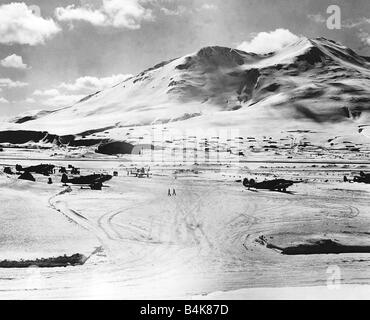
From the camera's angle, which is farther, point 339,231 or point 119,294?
point 339,231

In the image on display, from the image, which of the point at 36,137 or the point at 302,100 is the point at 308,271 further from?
the point at 302,100

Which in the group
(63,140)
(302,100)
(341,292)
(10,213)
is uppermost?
(302,100)

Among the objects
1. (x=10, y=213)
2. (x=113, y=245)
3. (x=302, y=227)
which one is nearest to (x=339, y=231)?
(x=302, y=227)

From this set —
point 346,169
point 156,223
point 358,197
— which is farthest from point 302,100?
point 156,223

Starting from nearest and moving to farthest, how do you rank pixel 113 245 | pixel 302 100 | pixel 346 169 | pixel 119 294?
pixel 119 294, pixel 113 245, pixel 346 169, pixel 302 100

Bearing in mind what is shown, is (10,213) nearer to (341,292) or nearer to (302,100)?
(341,292)

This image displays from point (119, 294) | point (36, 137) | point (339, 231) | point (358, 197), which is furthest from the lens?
point (36, 137)

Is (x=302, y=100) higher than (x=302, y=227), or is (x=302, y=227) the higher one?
(x=302, y=100)

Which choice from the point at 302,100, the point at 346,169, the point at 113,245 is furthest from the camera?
the point at 302,100

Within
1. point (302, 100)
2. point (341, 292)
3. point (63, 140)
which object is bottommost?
point (341, 292)
